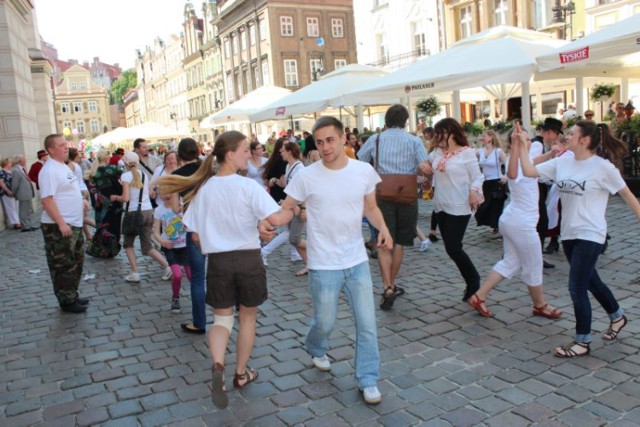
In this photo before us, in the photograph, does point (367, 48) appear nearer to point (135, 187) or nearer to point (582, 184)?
point (135, 187)

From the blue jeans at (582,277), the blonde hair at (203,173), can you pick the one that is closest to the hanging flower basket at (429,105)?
the blue jeans at (582,277)

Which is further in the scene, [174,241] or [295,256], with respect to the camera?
[295,256]

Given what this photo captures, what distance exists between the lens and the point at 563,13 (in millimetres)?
21688

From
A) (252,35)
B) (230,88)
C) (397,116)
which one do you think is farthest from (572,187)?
(230,88)

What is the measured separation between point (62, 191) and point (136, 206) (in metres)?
1.39

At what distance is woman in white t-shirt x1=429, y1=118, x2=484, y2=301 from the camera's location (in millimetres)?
5375

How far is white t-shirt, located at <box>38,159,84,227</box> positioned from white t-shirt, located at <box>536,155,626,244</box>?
4.75 m

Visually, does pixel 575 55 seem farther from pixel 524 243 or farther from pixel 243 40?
pixel 243 40

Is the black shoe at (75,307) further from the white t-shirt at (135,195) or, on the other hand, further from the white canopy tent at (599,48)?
the white canopy tent at (599,48)

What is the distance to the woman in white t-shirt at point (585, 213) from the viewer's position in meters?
4.14

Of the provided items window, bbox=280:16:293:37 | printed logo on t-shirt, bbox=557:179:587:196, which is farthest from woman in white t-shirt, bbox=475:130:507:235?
window, bbox=280:16:293:37

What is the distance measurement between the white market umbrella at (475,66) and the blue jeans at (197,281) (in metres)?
5.62

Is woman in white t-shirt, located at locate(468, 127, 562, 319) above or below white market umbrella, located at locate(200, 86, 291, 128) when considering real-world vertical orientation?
below

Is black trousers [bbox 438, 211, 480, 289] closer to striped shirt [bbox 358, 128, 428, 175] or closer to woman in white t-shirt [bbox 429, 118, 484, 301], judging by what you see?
woman in white t-shirt [bbox 429, 118, 484, 301]
